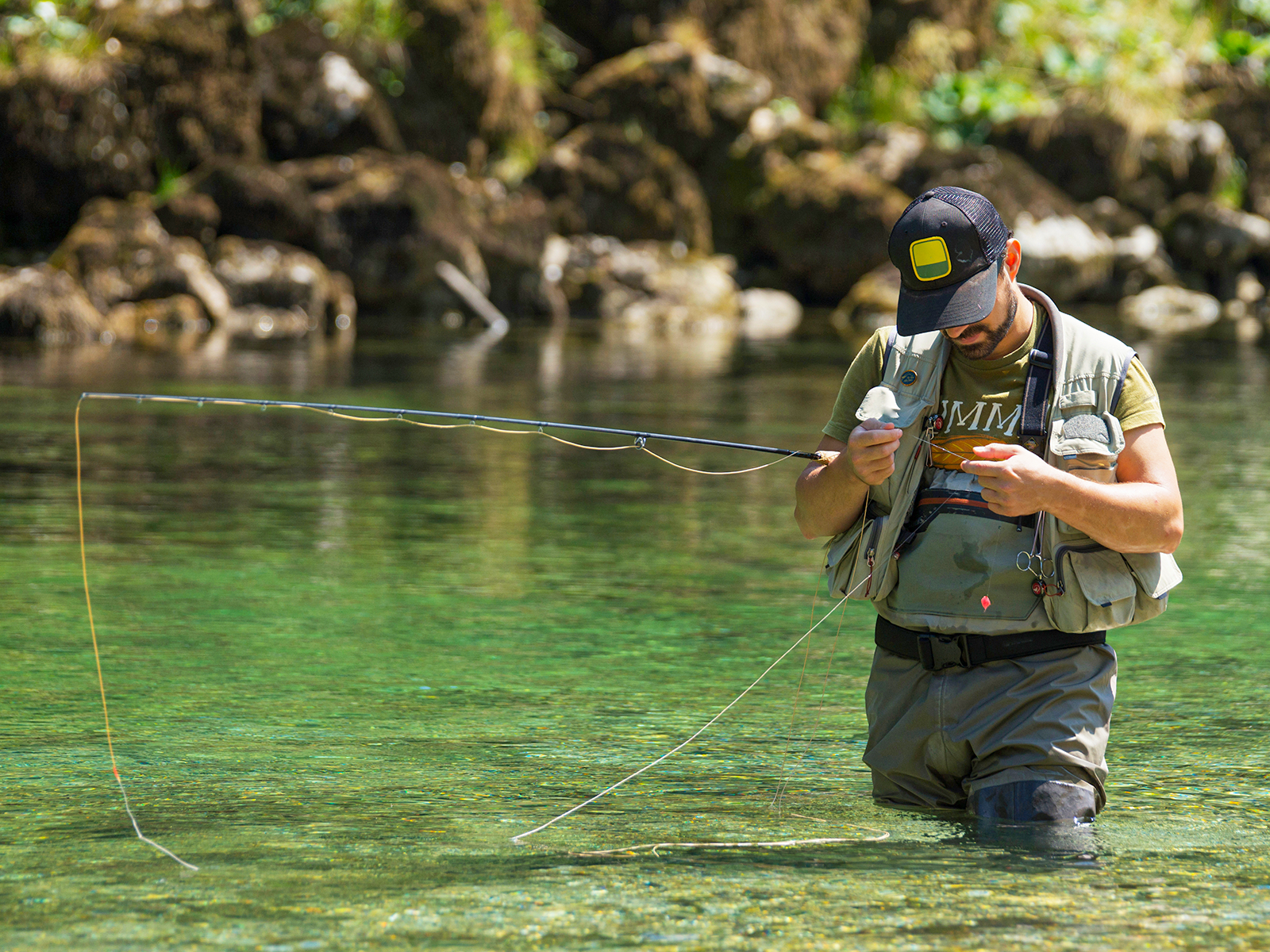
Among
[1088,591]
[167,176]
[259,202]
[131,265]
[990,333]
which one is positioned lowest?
[1088,591]

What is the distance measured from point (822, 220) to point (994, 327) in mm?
26905

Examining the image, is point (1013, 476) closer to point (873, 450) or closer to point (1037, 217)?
point (873, 450)

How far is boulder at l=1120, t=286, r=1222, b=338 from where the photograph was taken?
29.1m

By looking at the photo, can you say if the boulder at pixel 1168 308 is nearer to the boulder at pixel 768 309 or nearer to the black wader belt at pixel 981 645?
the boulder at pixel 768 309

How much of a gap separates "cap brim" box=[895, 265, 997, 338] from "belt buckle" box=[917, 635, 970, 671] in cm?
65

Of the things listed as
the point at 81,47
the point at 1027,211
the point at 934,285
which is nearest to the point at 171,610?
the point at 934,285

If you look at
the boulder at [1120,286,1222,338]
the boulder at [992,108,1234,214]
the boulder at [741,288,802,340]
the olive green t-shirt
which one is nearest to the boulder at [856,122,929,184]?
the boulder at [992,108,1234,214]

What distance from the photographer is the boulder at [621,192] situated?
29734 mm

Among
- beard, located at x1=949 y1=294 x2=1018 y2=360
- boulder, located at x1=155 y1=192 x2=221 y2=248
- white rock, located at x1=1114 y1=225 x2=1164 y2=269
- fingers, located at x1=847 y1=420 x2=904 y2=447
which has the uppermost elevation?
white rock, located at x1=1114 y1=225 x2=1164 y2=269

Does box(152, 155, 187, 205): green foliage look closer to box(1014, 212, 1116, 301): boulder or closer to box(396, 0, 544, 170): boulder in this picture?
box(396, 0, 544, 170): boulder

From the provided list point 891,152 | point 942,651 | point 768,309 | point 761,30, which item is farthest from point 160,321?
point 942,651

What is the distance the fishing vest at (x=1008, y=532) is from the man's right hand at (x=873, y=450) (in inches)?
3.1

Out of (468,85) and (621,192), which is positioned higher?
(468,85)

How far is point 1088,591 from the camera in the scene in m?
3.37
